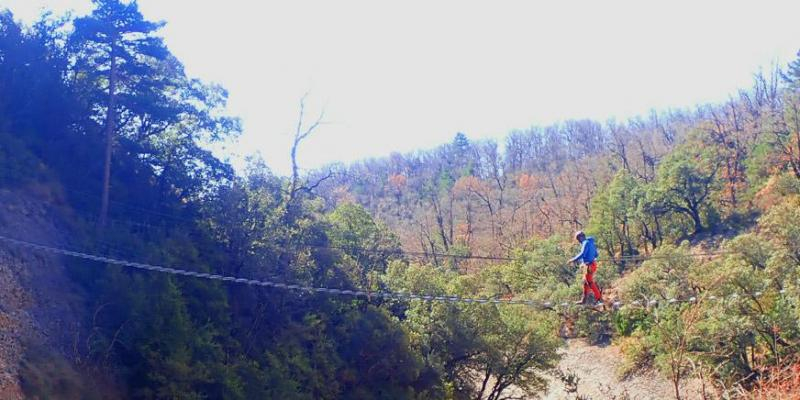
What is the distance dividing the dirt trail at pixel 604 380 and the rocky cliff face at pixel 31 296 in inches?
879

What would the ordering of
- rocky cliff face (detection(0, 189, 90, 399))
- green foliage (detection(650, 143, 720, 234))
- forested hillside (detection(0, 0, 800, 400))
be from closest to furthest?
rocky cliff face (detection(0, 189, 90, 399)) → forested hillside (detection(0, 0, 800, 400)) → green foliage (detection(650, 143, 720, 234))

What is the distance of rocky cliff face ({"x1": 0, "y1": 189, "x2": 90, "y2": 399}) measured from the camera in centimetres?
1666

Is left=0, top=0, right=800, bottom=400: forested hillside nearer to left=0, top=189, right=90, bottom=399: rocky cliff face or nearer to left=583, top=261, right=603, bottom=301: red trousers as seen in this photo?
left=0, top=189, right=90, bottom=399: rocky cliff face

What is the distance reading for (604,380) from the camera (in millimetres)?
35094

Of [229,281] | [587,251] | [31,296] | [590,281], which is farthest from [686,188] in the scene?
[31,296]

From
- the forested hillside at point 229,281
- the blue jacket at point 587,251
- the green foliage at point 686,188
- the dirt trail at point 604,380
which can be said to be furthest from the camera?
the green foliage at point 686,188

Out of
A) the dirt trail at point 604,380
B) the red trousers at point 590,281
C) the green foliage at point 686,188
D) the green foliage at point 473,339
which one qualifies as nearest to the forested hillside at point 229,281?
the green foliage at point 473,339

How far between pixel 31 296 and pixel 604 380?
89.9 feet

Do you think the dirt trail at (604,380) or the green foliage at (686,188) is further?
the green foliage at (686,188)

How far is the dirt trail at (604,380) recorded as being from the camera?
1247 inches

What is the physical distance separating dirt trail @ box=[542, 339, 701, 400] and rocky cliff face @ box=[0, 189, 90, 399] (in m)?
22.3

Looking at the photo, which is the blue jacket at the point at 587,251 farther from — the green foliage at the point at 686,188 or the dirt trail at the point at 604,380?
the green foliage at the point at 686,188

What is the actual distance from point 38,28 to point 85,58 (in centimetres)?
206

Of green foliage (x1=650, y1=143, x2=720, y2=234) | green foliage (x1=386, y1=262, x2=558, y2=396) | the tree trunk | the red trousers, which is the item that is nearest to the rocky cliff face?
the tree trunk
